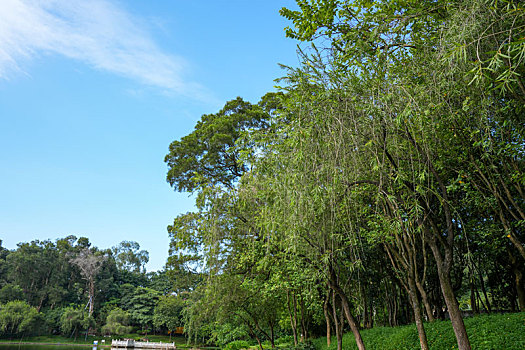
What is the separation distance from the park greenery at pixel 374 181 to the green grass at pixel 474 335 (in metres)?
0.04

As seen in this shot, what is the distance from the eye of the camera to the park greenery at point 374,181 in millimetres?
3400

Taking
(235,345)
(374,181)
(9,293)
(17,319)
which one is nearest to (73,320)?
(17,319)

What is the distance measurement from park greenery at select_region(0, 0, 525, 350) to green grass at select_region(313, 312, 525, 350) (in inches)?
1.4

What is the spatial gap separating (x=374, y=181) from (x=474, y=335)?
4.49 meters

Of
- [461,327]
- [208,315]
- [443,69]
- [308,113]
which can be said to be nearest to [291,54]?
[308,113]

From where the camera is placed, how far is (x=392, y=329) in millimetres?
9094

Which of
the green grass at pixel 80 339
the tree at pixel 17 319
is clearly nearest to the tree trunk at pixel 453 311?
the green grass at pixel 80 339

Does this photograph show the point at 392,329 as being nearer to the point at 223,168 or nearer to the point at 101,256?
the point at 223,168

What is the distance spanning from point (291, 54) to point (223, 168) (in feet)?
32.7

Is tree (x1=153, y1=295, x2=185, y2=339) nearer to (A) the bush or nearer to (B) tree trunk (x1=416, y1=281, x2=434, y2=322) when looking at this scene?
(A) the bush

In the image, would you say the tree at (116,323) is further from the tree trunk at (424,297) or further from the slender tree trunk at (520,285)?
the slender tree trunk at (520,285)

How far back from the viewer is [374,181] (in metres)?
4.08

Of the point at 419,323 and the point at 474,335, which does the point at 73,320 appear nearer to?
the point at 419,323

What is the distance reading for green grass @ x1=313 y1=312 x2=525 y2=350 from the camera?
592 centimetres
